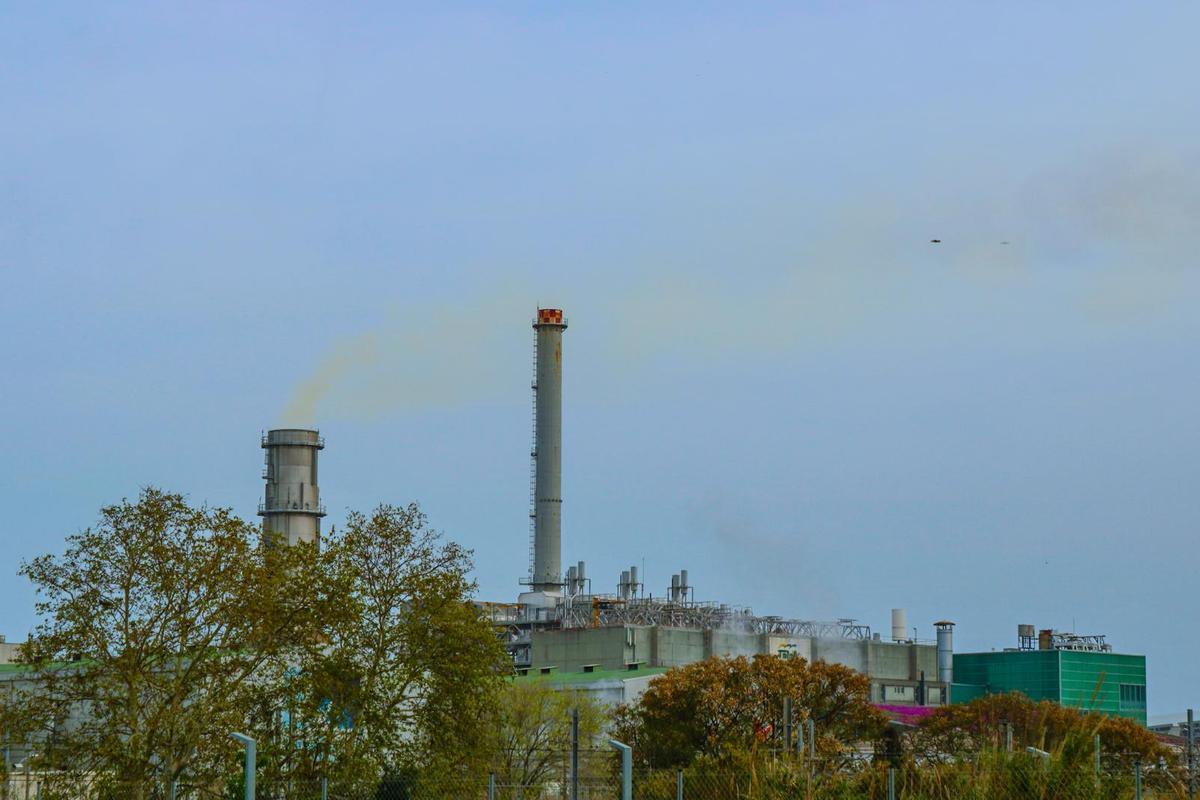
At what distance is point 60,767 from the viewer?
28938mm

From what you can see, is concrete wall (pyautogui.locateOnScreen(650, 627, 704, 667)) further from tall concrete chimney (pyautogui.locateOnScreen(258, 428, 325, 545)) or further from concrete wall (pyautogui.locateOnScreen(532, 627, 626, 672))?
tall concrete chimney (pyautogui.locateOnScreen(258, 428, 325, 545))

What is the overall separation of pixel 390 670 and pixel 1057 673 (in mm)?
93091

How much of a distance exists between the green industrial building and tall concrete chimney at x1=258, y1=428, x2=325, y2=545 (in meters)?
47.6

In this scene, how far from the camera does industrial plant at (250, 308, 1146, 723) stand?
99312 mm

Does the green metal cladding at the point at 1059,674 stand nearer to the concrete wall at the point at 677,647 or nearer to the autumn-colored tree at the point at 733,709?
the concrete wall at the point at 677,647

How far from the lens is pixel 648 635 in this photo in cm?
9931

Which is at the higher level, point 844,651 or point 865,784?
point 844,651

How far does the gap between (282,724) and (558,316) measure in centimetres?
8069

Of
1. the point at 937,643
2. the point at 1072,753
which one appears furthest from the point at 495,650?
the point at 937,643

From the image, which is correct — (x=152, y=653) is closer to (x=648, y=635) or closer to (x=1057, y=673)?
(x=648, y=635)

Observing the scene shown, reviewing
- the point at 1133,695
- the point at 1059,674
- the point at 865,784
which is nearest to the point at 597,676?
the point at 1059,674

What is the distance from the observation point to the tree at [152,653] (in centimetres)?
2867

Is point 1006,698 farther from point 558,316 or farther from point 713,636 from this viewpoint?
point 558,316

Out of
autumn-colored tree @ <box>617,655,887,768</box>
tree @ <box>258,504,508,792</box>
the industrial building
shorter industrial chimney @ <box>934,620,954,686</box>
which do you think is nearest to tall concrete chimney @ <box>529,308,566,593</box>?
the industrial building
